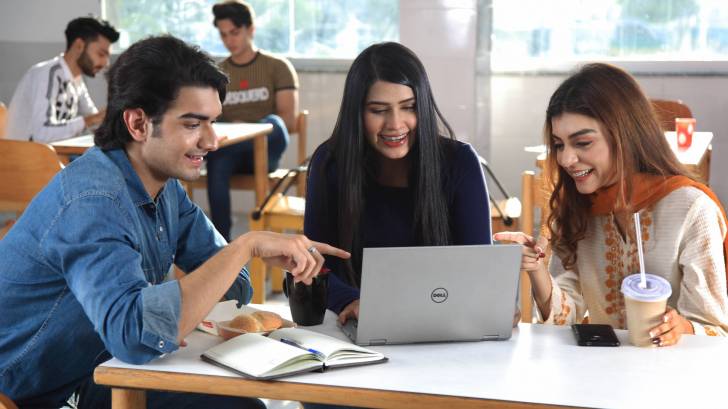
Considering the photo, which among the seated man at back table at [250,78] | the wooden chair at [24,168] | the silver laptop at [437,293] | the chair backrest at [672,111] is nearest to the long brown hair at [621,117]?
the silver laptop at [437,293]

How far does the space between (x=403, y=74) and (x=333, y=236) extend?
45 centimetres

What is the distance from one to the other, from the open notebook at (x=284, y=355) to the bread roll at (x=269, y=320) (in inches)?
3.5

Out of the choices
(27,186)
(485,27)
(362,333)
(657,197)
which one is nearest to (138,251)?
(362,333)

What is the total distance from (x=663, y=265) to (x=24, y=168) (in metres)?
2.60

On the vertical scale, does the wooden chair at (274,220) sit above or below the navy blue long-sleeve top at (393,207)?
below

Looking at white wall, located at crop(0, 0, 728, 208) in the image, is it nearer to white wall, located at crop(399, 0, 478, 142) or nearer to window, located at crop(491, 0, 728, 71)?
white wall, located at crop(399, 0, 478, 142)

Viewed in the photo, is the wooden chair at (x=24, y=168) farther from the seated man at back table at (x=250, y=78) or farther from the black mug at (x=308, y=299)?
the black mug at (x=308, y=299)

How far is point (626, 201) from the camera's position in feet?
7.12

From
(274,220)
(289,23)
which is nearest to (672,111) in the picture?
(274,220)

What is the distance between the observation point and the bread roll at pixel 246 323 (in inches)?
73.6

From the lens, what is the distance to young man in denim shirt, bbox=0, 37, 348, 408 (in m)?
1.70

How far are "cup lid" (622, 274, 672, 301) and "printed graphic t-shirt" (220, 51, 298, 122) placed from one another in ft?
12.2

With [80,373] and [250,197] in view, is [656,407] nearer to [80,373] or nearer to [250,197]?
[80,373]

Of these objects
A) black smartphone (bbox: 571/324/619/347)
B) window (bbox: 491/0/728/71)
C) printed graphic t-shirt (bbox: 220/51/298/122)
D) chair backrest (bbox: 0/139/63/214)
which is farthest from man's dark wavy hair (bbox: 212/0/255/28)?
black smartphone (bbox: 571/324/619/347)
